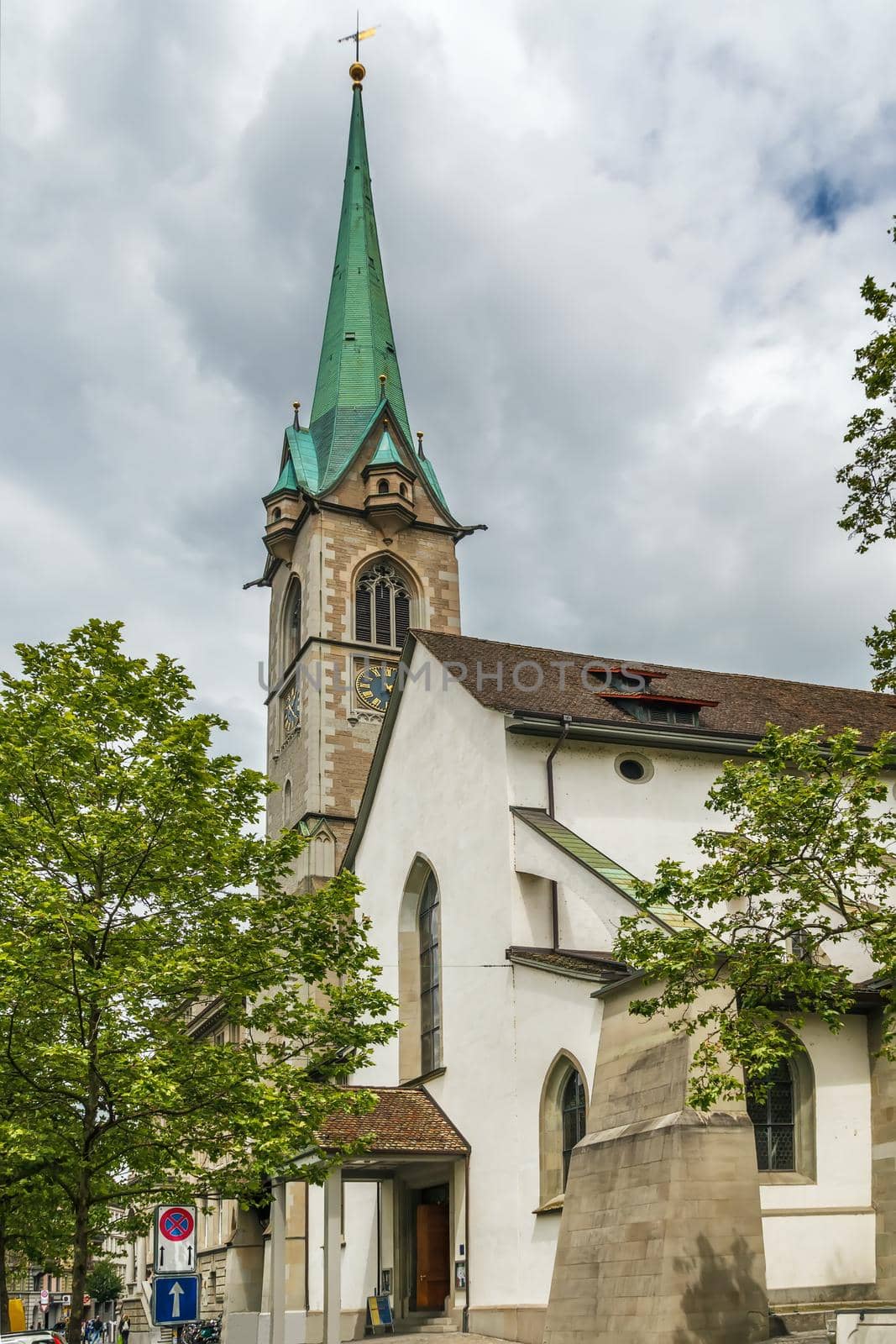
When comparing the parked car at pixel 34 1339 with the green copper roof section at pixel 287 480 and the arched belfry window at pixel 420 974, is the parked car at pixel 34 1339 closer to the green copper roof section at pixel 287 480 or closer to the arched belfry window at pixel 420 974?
the arched belfry window at pixel 420 974

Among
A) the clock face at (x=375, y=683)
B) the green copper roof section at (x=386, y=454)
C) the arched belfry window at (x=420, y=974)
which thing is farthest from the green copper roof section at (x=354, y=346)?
the arched belfry window at (x=420, y=974)

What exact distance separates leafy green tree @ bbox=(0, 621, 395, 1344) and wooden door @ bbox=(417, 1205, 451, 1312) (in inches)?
278

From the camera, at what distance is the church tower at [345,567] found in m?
42.9

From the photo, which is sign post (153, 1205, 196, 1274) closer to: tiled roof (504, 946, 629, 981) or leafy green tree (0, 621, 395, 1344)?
leafy green tree (0, 621, 395, 1344)

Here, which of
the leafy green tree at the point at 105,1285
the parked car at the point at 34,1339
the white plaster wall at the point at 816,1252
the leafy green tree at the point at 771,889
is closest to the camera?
the leafy green tree at the point at 771,889

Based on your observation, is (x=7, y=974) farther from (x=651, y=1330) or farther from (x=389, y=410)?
(x=389, y=410)

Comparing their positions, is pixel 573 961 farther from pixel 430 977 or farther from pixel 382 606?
pixel 382 606

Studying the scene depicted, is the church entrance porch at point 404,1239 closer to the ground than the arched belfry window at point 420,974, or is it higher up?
closer to the ground

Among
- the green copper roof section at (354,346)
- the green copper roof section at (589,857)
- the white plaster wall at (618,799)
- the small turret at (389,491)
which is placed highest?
the green copper roof section at (354,346)

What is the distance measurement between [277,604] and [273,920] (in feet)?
107

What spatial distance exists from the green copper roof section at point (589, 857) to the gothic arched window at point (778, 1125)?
2.44m

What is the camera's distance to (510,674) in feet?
89.0

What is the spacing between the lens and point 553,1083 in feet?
69.4

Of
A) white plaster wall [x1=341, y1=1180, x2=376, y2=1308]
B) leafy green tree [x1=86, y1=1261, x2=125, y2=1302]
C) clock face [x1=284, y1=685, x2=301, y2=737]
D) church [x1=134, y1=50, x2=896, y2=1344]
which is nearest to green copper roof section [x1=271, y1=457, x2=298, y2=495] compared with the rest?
clock face [x1=284, y1=685, x2=301, y2=737]
